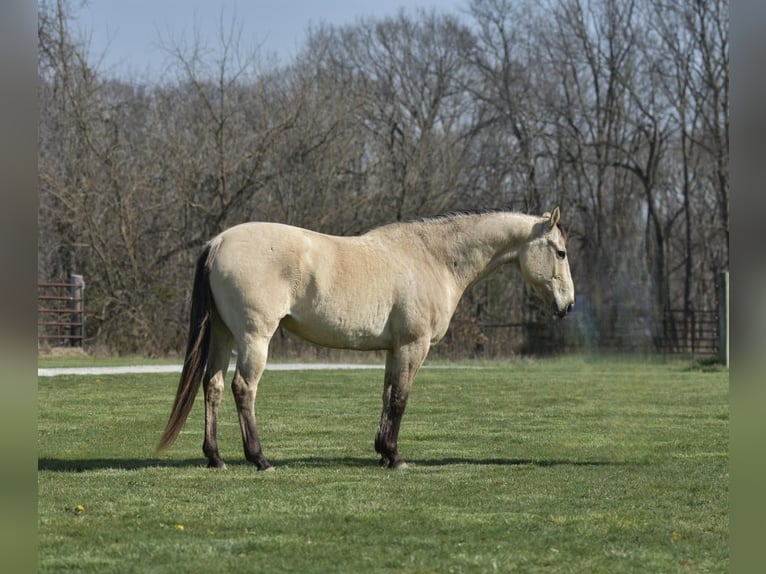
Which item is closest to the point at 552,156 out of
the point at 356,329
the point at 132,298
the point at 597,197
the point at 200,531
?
the point at 597,197

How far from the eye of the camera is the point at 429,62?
41.5 metres

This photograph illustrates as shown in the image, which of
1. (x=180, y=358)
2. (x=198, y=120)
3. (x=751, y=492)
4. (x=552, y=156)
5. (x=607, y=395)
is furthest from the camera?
(x=552, y=156)

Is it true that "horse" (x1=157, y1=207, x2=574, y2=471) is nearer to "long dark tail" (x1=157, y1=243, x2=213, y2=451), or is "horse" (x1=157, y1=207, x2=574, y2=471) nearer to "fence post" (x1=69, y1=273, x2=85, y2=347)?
"long dark tail" (x1=157, y1=243, x2=213, y2=451)

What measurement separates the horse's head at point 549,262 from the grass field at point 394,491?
4.92 ft

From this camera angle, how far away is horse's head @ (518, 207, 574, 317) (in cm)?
980

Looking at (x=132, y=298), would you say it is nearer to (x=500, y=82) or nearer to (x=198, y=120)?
(x=198, y=120)

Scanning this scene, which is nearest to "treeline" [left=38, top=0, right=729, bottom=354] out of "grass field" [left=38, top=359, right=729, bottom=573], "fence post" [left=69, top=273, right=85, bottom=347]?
"fence post" [left=69, top=273, right=85, bottom=347]

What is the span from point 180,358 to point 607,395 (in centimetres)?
1299

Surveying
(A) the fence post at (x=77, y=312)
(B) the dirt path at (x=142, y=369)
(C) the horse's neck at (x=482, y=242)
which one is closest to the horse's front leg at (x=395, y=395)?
(C) the horse's neck at (x=482, y=242)

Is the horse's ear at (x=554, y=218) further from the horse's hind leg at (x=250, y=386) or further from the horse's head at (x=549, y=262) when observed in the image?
the horse's hind leg at (x=250, y=386)

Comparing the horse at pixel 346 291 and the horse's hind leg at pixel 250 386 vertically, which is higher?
the horse at pixel 346 291

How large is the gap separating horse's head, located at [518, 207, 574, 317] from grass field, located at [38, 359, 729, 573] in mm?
1500

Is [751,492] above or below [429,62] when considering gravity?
below

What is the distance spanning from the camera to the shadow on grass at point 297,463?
346 inches
